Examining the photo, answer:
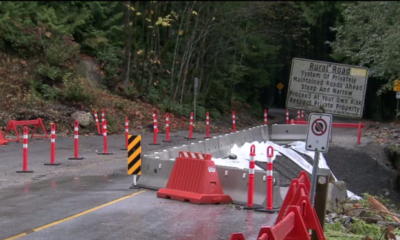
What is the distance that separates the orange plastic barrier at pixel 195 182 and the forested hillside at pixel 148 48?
476 inches

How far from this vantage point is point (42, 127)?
2300cm

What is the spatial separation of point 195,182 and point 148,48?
2603cm

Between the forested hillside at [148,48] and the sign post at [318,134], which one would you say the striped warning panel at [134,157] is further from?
the forested hillside at [148,48]

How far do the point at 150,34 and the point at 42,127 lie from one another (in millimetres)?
15761

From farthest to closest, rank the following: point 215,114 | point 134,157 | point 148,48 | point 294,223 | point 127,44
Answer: point 215,114 < point 148,48 < point 127,44 < point 134,157 < point 294,223

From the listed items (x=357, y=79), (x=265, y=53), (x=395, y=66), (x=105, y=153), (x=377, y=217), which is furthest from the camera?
(x=265, y=53)

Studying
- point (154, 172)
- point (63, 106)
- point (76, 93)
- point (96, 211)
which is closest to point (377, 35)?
point (76, 93)

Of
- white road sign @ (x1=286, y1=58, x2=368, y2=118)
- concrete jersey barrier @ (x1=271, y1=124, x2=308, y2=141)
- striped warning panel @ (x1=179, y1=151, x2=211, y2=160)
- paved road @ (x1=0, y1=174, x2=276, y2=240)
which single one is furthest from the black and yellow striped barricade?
concrete jersey barrier @ (x1=271, y1=124, x2=308, y2=141)

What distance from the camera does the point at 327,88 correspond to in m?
8.66

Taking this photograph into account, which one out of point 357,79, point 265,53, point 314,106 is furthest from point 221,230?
point 265,53

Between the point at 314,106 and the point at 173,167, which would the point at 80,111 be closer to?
the point at 173,167

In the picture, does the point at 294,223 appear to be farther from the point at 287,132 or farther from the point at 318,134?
the point at 287,132

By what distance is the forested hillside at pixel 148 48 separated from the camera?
27.7 meters

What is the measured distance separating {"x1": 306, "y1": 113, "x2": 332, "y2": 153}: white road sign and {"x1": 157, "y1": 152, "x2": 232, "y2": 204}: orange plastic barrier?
3.68m
